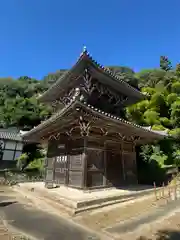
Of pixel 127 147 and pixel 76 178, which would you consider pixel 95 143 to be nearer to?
pixel 76 178

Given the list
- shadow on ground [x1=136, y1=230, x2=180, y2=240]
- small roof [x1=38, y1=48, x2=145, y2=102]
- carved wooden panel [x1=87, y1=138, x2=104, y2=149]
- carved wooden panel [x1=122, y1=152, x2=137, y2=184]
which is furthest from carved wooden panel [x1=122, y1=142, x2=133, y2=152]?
shadow on ground [x1=136, y1=230, x2=180, y2=240]

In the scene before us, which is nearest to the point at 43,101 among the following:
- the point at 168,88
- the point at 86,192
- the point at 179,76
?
the point at 86,192

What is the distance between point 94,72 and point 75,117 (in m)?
3.72

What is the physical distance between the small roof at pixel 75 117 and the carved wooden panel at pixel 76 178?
116 inches

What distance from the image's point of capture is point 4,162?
31.1 m

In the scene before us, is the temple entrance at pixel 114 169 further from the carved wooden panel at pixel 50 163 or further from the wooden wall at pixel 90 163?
the carved wooden panel at pixel 50 163

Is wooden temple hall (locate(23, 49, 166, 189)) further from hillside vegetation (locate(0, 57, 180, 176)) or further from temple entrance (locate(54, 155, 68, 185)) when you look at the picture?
hillside vegetation (locate(0, 57, 180, 176))

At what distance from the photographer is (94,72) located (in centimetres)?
1188

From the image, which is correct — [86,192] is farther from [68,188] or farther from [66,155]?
[66,155]

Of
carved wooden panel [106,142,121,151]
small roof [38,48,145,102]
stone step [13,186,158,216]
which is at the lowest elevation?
stone step [13,186,158,216]

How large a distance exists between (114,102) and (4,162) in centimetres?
2495

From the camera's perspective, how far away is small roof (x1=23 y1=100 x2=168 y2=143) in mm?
8878

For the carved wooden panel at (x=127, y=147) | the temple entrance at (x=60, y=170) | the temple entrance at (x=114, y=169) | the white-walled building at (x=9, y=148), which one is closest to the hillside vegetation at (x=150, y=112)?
the carved wooden panel at (x=127, y=147)

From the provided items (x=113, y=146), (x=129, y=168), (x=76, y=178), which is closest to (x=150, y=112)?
(x=129, y=168)
